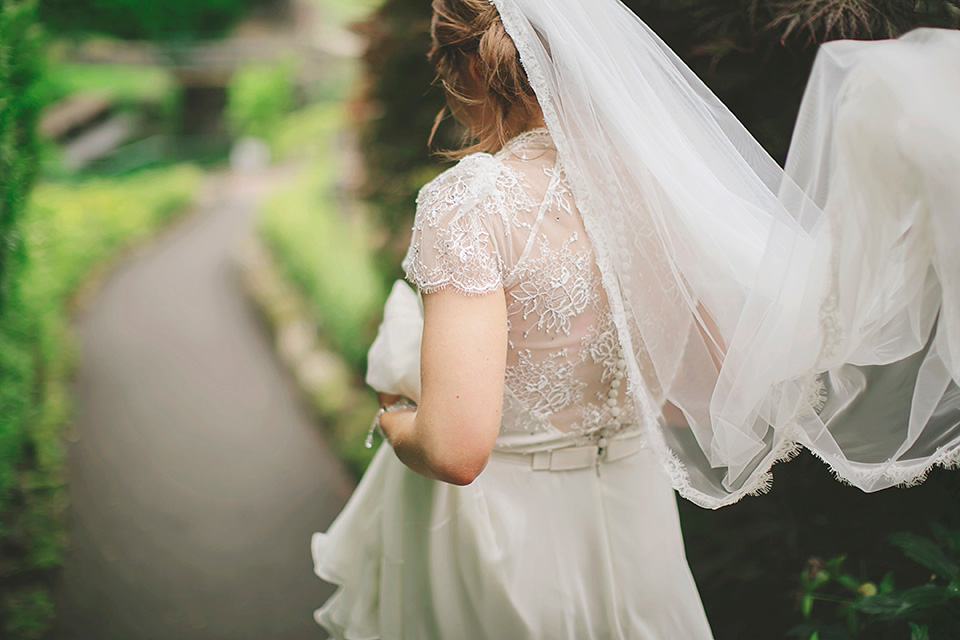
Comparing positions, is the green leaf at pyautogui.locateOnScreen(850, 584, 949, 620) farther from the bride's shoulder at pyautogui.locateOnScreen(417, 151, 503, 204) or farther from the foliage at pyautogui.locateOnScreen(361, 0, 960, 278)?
the bride's shoulder at pyautogui.locateOnScreen(417, 151, 503, 204)

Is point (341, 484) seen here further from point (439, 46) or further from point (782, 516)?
point (439, 46)

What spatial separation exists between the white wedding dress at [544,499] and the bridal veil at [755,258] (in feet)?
0.31

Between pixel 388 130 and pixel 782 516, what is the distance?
3225mm

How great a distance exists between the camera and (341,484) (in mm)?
4531

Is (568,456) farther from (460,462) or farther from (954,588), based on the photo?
(954,588)

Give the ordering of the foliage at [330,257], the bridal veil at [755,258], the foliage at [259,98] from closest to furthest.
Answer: the bridal veil at [755,258]
the foliage at [330,257]
the foliage at [259,98]

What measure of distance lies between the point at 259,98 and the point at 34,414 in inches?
959

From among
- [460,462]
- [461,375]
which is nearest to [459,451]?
[460,462]

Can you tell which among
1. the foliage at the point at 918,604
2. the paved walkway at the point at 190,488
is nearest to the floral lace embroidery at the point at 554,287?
the foliage at the point at 918,604

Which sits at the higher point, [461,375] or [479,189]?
[479,189]

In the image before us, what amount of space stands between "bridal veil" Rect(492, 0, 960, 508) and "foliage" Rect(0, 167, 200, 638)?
118 inches

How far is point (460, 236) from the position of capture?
1.31 meters

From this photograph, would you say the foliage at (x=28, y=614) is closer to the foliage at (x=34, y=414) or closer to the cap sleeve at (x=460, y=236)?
the foliage at (x=34, y=414)

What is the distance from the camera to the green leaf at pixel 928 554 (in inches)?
66.6
